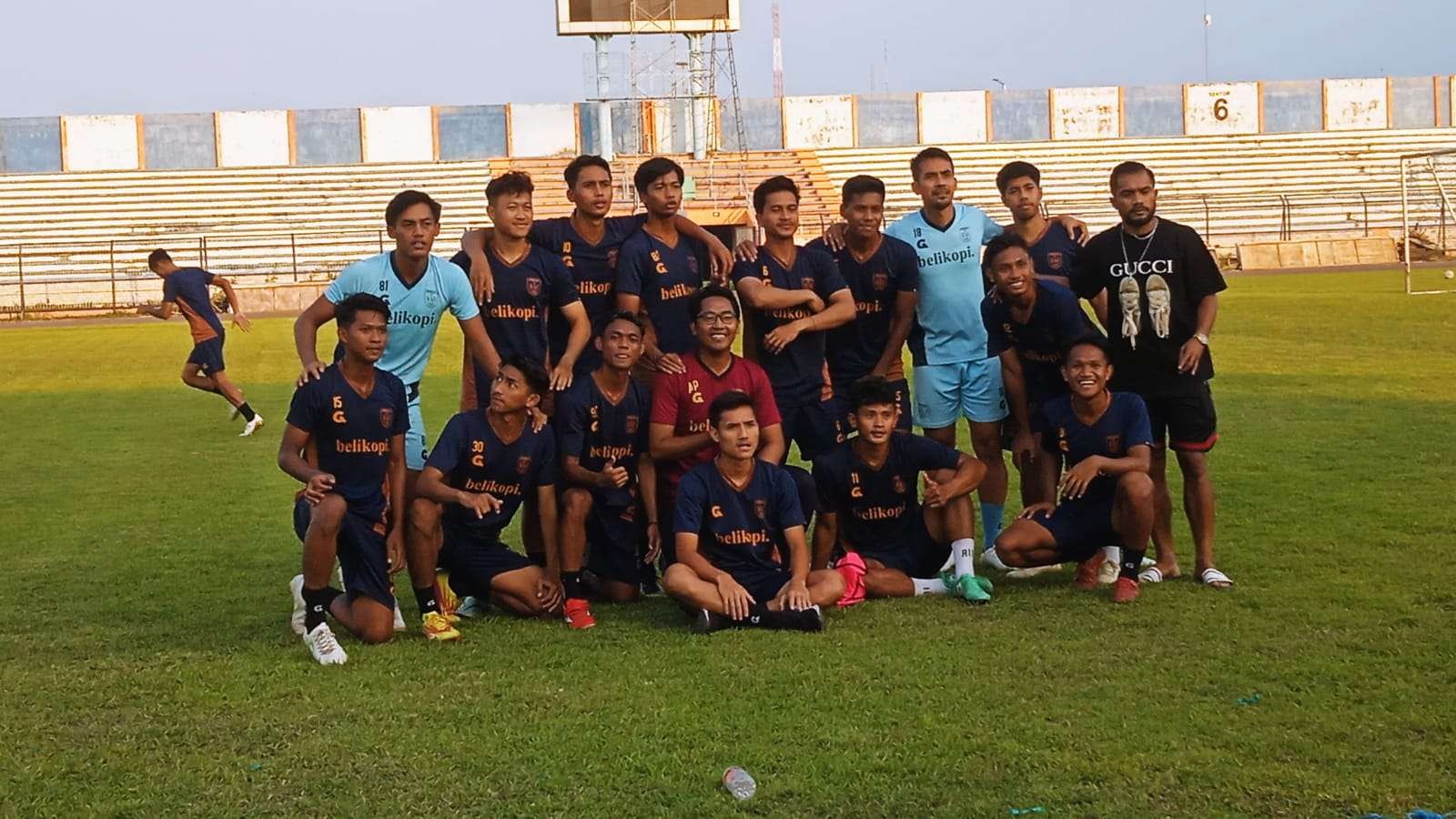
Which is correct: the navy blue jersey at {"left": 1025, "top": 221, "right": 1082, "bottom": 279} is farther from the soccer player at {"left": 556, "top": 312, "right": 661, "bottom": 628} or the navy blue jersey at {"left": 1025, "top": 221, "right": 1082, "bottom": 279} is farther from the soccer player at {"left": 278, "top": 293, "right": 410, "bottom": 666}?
the soccer player at {"left": 278, "top": 293, "right": 410, "bottom": 666}

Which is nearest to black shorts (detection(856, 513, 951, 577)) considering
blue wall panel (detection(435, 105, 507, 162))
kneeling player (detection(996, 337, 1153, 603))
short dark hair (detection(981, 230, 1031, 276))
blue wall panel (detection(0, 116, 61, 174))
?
kneeling player (detection(996, 337, 1153, 603))

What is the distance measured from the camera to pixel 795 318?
796cm

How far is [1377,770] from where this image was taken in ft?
15.3

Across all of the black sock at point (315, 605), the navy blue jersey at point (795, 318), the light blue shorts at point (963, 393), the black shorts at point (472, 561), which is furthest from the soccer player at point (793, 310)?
the black sock at point (315, 605)

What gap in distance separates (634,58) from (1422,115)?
109 feet

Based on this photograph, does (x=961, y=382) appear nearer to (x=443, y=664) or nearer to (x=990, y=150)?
(x=443, y=664)

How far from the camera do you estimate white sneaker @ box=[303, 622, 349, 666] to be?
21.0 feet

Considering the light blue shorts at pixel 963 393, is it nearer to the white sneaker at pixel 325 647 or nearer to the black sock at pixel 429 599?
the black sock at pixel 429 599

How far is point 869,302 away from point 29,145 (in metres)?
50.8

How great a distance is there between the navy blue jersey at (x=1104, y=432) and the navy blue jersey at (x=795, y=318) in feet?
4.02

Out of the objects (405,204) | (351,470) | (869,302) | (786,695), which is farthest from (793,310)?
(786,695)

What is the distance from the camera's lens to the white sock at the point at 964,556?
Answer: 24.4 ft

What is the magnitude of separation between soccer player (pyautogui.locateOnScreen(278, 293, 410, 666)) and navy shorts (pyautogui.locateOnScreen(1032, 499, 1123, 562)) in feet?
10.2

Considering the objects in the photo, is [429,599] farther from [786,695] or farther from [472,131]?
[472,131]
